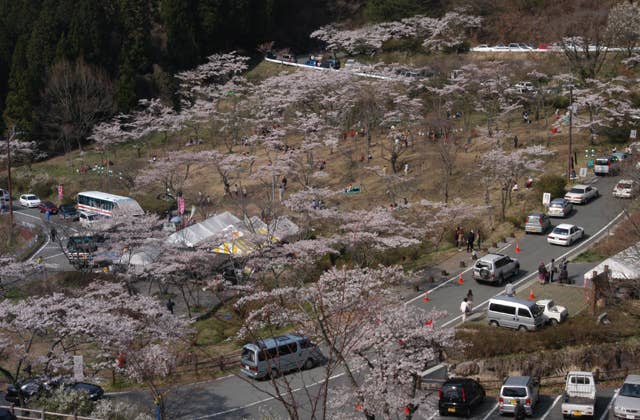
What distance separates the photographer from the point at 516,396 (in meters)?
21.3

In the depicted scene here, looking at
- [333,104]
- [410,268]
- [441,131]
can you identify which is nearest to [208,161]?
[333,104]

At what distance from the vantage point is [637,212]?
33781 mm

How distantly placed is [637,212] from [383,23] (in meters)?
40.2

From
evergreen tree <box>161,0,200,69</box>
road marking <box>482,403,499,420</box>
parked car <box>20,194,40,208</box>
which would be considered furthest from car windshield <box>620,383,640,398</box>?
evergreen tree <box>161,0,200,69</box>

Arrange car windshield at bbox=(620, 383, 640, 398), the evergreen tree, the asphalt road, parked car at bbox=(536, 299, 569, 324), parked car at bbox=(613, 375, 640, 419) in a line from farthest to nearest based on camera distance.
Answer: the evergreen tree < parked car at bbox=(536, 299, 569, 324) < the asphalt road < car windshield at bbox=(620, 383, 640, 398) < parked car at bbox=(613, 375, 640, 419)

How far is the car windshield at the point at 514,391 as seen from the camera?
70.1 ft

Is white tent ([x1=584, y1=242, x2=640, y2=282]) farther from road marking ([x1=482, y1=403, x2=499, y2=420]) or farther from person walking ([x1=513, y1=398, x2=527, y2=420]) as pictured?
person walking ([x1=513, y1=398, x2=527, y2=420])

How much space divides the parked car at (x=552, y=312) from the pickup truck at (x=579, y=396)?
4555 mm

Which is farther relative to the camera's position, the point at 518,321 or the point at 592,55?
the point at 592,55

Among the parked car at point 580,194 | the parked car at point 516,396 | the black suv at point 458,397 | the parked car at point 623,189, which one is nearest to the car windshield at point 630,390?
the parked car at point 516,396

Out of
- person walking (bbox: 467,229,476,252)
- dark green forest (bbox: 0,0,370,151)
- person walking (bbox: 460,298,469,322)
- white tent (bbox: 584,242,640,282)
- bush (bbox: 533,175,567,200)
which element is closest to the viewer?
person walking (bbox: 460,298,469,322)

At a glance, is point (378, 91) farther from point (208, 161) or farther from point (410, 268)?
point (410, 268)

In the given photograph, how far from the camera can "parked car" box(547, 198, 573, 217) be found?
3744 cm

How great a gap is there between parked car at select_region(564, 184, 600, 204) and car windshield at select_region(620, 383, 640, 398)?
18.9 m
